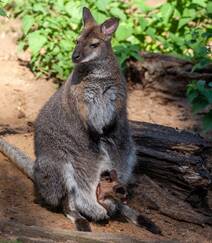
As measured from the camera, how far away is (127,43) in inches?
409

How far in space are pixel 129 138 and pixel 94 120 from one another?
0.51 meters

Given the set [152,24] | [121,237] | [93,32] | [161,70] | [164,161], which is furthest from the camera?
[152,24]

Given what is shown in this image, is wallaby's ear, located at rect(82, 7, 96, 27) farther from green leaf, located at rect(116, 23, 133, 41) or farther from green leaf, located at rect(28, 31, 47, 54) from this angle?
green leaf, located at rect(116, 23, 133, 41)

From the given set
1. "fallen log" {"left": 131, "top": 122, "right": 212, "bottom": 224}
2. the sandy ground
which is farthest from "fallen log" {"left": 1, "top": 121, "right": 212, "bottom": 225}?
the sandy ground

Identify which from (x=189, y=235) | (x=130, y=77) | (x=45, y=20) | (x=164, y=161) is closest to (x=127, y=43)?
(x=130, y=77)

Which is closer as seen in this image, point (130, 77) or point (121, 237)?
point (121, 237)

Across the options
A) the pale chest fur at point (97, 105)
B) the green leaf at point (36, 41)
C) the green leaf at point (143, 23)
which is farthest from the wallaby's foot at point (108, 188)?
the green leaf at point (143, 23)

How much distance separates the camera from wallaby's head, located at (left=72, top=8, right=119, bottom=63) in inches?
250

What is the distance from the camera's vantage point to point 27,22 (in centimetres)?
1034

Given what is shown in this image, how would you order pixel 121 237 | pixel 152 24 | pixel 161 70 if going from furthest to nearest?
pixel 152 24
pixel 161 70
pixel 121 237

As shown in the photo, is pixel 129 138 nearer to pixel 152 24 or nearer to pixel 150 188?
pixel 150 188

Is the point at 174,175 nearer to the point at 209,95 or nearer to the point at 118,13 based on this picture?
the point at 209,95

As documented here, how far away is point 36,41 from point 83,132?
3951mm

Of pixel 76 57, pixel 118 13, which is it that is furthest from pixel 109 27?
pixel 118 13
